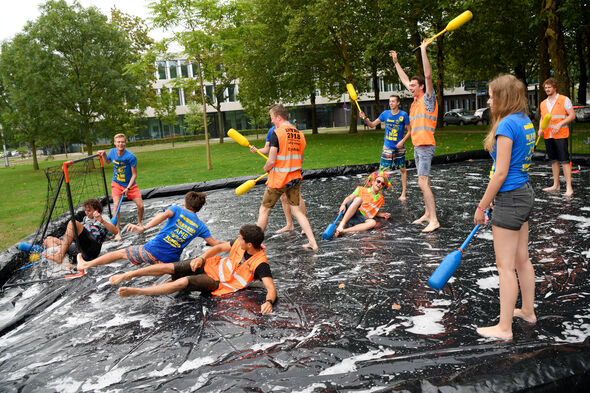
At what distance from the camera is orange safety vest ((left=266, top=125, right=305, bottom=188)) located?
5.77 meters

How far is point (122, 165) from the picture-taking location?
765cm

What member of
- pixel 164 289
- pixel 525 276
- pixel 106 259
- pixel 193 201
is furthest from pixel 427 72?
pixel 106 259

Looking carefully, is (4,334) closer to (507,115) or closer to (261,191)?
A: (507,115)

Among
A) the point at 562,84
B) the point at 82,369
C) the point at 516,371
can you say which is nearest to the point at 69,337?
the point at 82,369

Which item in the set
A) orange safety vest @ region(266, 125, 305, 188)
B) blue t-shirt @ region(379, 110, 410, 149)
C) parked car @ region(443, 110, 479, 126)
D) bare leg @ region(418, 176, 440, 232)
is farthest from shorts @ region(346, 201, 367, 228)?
parked car @ region(443, 110, 479, 126)

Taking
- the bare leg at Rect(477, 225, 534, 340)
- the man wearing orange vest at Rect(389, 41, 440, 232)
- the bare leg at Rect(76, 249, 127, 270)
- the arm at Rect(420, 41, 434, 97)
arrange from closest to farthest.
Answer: the bare leg at Rect(477, 225, 534, 340), the bare leg at Rect(76, 249, 127, 270), the arm at Rect(420, 41, 434, 97), the man wearing orange vest at Rect(389, 41, 440, 232)

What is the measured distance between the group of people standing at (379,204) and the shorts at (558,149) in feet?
0.06

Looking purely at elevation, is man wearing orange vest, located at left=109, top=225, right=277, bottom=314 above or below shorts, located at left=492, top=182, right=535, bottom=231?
below

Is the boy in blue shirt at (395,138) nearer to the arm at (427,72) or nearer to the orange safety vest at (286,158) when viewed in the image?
the arm at (427,72)

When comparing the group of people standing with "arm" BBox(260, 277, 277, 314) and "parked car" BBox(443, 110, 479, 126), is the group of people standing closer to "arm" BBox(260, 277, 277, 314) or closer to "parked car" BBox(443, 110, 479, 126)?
"arm" BBox(260, 277, 277, 314)

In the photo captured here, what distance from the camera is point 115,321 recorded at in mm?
4039

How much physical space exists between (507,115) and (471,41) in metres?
25.0

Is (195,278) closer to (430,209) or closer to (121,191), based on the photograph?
(430,209)

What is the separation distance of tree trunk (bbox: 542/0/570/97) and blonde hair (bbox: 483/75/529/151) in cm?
1613
